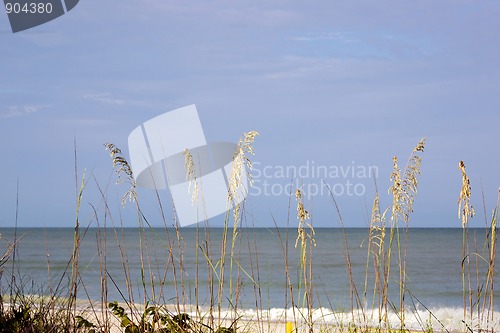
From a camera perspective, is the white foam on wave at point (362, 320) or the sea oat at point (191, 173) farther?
the white foam on wave at point (362, 320)

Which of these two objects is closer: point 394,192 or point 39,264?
point 394,192

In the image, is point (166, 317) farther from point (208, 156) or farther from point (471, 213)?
point (471, 213)

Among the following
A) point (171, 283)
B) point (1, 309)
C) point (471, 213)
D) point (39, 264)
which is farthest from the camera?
point (39, 264)

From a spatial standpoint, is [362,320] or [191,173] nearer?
[191,173]

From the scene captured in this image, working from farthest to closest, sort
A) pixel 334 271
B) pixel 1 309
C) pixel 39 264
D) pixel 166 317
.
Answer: pixel 39 264, pixel 334 271, pixel 1 309, pixel 166 317

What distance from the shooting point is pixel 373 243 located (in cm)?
304

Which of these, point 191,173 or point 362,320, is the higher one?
point 191,173

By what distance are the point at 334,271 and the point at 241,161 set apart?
17695 mm

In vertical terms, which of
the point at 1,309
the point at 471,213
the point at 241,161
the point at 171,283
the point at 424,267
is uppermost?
the point at 241,161

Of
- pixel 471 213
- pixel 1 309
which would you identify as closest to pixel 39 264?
pixel 1 309

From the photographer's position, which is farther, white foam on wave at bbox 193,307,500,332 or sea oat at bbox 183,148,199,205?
white foam on wave at bbox 193,307,500,332

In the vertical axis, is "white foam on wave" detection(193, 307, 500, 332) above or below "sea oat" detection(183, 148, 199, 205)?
below

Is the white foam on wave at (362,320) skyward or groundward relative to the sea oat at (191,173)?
groundward

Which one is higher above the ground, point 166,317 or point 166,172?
point 166,172
